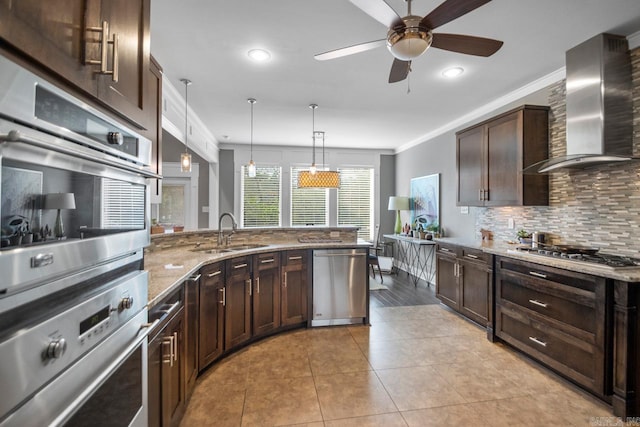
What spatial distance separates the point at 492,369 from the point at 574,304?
2.69ft

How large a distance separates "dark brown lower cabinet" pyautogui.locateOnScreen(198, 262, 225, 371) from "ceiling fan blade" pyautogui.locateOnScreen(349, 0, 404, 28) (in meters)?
1.99

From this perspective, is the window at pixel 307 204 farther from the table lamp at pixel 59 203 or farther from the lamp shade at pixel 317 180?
the table lamp at pixel 59 203

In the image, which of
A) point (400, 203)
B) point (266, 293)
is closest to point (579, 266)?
point (266, 293)

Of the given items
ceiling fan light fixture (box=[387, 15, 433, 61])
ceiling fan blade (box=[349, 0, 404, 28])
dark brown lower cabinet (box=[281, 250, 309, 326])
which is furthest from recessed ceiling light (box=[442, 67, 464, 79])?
dark brown lower cabinet (box=[281, 250, 309, 326])

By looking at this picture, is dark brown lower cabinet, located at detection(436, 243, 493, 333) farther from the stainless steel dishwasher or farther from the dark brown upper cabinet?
the stainless steel dishwasher

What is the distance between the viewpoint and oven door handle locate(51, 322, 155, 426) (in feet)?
2.40

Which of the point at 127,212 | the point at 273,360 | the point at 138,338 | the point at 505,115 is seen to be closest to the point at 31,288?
the point at 127,212

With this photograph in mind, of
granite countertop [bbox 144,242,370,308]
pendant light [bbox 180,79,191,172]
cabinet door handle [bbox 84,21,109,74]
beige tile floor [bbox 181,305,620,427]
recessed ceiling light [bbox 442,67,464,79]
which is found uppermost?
recessed ceiling light [bbox 442,67,464,79]

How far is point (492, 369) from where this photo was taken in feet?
8.23

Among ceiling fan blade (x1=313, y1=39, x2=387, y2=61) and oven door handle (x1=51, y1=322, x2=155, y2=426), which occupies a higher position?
ceiling fan blade (x1=313, y1=39, x2=387, y2=61)

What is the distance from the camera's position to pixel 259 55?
272 cm

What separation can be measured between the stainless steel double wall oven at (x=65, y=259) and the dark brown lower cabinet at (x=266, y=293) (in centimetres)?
183

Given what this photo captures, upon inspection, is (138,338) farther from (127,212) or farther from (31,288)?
(31,288)

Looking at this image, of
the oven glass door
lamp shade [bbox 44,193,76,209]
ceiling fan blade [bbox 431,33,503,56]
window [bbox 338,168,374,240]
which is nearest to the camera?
lamp shade [bbox 44,193,76,209]
